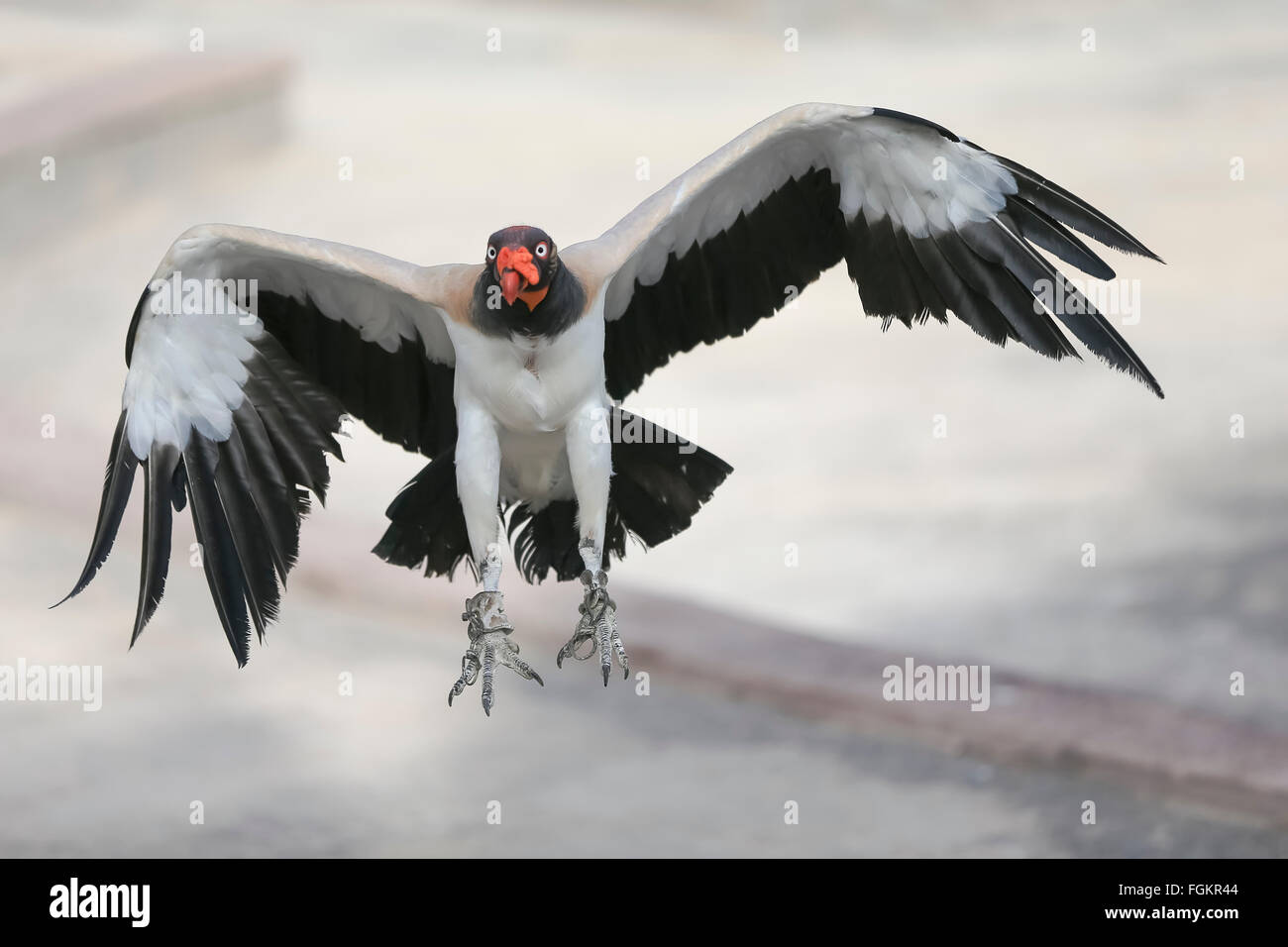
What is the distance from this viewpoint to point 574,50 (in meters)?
18.0

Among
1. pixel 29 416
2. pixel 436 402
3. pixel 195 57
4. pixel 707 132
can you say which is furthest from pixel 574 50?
pixel 436 402

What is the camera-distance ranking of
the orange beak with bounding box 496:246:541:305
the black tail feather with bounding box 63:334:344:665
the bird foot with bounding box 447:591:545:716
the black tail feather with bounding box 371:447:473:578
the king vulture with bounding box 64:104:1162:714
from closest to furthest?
the orange beak with bounding box 496:246:541:305, the bird foot with bounding box 447:591:545:716, the king vulture with bounding box 64:104:1162:714, the black tail feather with bounding box 63:334:344:665, the black tail feather with bounding box 371:447:473:578

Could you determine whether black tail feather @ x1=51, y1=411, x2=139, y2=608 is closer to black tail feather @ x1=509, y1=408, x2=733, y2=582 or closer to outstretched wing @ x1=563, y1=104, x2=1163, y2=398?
black tail feather @ x1=509, y1=408, x2=733, y2=582

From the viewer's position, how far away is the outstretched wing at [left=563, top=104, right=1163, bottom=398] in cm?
610

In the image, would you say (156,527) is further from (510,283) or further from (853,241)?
(853,241)

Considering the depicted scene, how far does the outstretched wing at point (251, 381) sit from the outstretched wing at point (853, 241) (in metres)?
0.70

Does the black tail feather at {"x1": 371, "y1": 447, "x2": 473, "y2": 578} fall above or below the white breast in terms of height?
below

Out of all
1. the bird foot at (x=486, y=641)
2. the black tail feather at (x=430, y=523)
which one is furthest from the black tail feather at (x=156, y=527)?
the bird foot at (x=486, y=641)

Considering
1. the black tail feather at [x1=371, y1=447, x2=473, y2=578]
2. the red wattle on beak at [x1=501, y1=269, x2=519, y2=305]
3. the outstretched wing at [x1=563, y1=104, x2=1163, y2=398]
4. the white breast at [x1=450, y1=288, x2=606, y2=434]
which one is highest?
the outstretched wing at [x1=563, y1=104, x2=1163, y2=398]

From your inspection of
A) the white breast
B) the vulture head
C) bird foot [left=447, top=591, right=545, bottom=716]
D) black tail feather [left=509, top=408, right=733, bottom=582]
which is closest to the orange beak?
the vulture head

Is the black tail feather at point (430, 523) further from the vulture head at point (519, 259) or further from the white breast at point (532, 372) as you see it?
the vulture head at point (519, 259)

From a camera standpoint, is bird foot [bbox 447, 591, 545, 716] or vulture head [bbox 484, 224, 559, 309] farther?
bird foot [bbox 447, 591, 545, 716]

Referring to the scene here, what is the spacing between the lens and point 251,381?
6492mm

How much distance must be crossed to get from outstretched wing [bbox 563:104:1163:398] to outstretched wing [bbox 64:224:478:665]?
695mm
